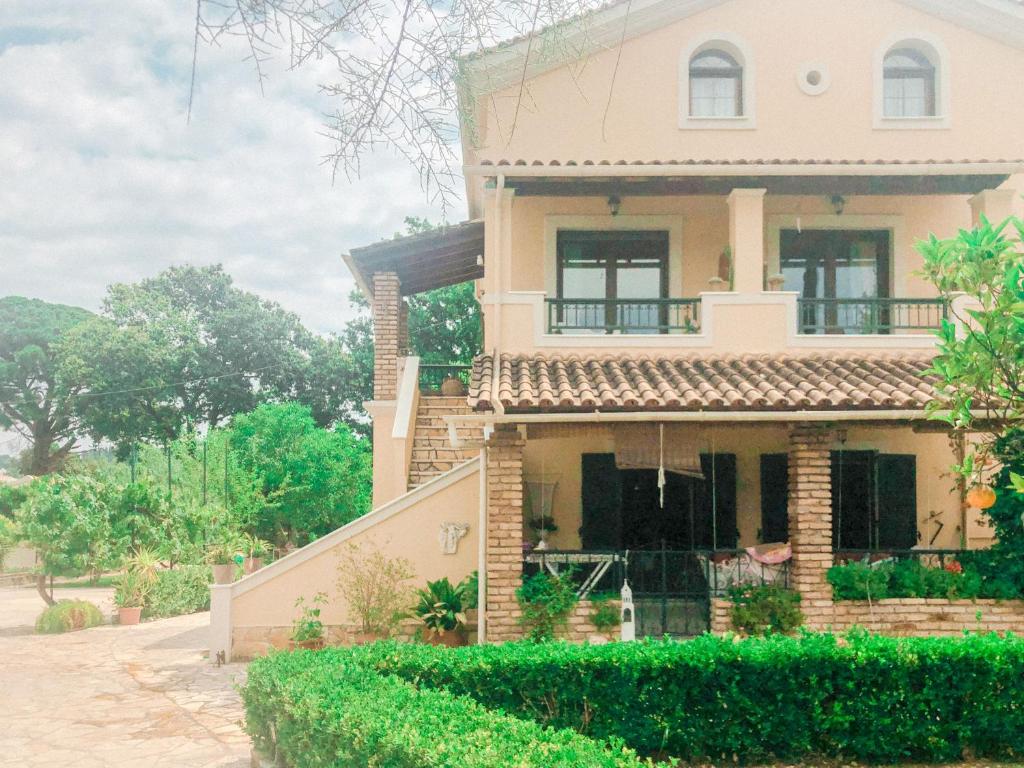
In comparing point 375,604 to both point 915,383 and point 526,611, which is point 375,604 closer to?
point 526,611

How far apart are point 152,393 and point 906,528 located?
111ft

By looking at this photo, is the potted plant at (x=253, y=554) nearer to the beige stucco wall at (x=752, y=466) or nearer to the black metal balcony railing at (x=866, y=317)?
the beige stucco wall at (x=752, y=466)

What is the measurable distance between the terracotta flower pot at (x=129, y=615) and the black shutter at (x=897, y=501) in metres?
14.0

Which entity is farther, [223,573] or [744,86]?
[744,86]

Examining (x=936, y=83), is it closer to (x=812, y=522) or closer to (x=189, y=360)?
(x=812, y=522)

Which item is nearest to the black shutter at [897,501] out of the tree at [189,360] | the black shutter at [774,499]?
the black shutter at [774,499]

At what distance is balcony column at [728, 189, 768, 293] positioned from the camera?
13.0 m

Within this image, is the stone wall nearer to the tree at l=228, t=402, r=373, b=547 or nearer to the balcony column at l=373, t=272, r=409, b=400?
the balcony column at l=373, t=272, r=409, b=400

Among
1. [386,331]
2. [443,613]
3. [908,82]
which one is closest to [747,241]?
[908,82]

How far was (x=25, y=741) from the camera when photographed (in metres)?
9.52

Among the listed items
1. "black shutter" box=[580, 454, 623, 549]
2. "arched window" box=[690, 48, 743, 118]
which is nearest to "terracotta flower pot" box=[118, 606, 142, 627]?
"black shutter" box=[580, 454, 623, 549]

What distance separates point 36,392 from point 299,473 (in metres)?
19.0

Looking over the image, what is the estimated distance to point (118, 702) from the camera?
36.9 ft

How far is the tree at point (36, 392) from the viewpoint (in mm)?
41219
